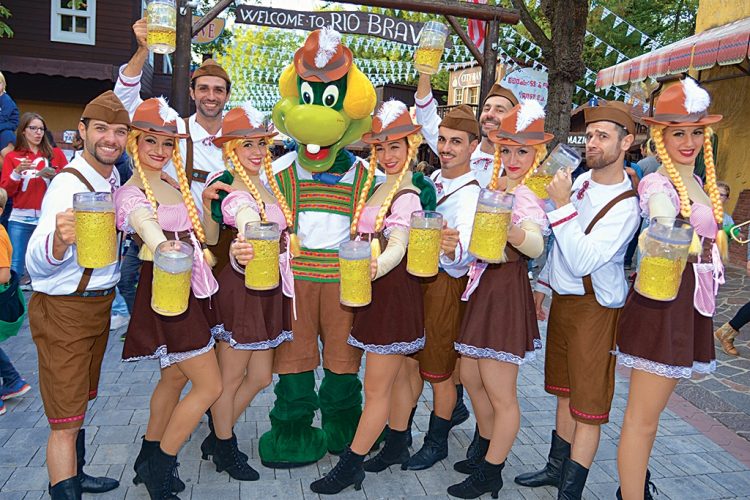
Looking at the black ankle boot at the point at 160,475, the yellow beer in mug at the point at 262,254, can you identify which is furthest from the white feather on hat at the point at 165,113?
the black ankle boot at the point at 160,475

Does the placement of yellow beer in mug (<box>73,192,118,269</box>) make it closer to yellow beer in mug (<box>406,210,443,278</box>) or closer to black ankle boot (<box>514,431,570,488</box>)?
yellow beer in mug (<box>406,210,443,278</box>)

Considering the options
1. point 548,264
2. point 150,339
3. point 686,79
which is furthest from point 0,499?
point 686,79

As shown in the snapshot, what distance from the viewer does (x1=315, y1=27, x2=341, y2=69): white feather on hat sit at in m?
3.11

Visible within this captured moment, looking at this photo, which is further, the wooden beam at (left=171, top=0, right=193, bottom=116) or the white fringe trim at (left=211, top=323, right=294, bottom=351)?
the wooden beam at (left=171, top=0, right=193, bottom=116)

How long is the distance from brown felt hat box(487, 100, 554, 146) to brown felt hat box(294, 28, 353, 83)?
86 cm

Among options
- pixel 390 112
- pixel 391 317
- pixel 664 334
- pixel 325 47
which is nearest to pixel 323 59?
pixel 325 47

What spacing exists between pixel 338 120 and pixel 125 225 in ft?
3.72

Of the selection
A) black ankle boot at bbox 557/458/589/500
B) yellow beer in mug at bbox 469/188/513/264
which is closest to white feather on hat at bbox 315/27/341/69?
yellow beer in mug at bbox 469/188/513/264

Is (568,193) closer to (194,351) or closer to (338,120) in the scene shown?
(338,120)

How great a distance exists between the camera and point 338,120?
10.3 feet

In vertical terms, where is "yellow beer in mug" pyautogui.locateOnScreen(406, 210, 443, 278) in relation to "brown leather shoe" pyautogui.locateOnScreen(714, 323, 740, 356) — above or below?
above

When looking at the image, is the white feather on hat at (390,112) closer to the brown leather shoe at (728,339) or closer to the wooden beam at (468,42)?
the wooden beam at (468,42)

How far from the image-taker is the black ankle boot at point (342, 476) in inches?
127

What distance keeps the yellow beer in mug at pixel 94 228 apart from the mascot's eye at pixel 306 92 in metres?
1.21
